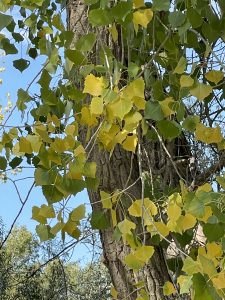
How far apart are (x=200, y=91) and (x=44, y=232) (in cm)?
44

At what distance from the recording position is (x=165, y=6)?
110cm

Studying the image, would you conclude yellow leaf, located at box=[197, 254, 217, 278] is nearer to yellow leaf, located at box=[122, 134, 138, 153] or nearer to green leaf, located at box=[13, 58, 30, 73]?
yellow leaf, located at box=[122, 134, 138, 153]

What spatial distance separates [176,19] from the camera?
1.13 m

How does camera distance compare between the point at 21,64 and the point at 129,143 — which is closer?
the point at 129,143

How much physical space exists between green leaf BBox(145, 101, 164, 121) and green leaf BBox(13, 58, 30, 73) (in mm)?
718

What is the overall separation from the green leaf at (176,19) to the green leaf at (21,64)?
2.29 ft

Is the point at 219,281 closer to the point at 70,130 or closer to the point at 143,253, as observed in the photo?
the point at 143,253

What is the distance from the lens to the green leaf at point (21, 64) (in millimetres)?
1731

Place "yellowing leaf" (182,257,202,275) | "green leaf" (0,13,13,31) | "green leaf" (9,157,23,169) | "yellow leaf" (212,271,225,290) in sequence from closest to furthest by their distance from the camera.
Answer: "yellow leaf" (212,271,225,290), "yellowing leaf" (182,257,202,275), "green leaf" (0,13,13,31), "green leaf" (9,157,23,169)

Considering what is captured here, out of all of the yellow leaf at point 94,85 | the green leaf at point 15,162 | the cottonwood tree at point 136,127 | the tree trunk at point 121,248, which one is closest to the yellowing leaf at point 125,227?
the cottonwood tree at point 136,127

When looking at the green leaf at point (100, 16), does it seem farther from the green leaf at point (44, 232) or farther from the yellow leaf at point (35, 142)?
the green leaf at point (44, 232)

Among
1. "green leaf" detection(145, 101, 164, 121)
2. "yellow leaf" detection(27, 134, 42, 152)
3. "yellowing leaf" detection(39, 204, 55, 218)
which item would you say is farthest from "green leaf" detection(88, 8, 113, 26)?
"yellowing leaf" detection(39, 204, 55, 218)

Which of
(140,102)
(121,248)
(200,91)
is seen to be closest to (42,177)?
(140,102)

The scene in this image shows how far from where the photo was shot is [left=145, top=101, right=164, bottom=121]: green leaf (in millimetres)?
1105
